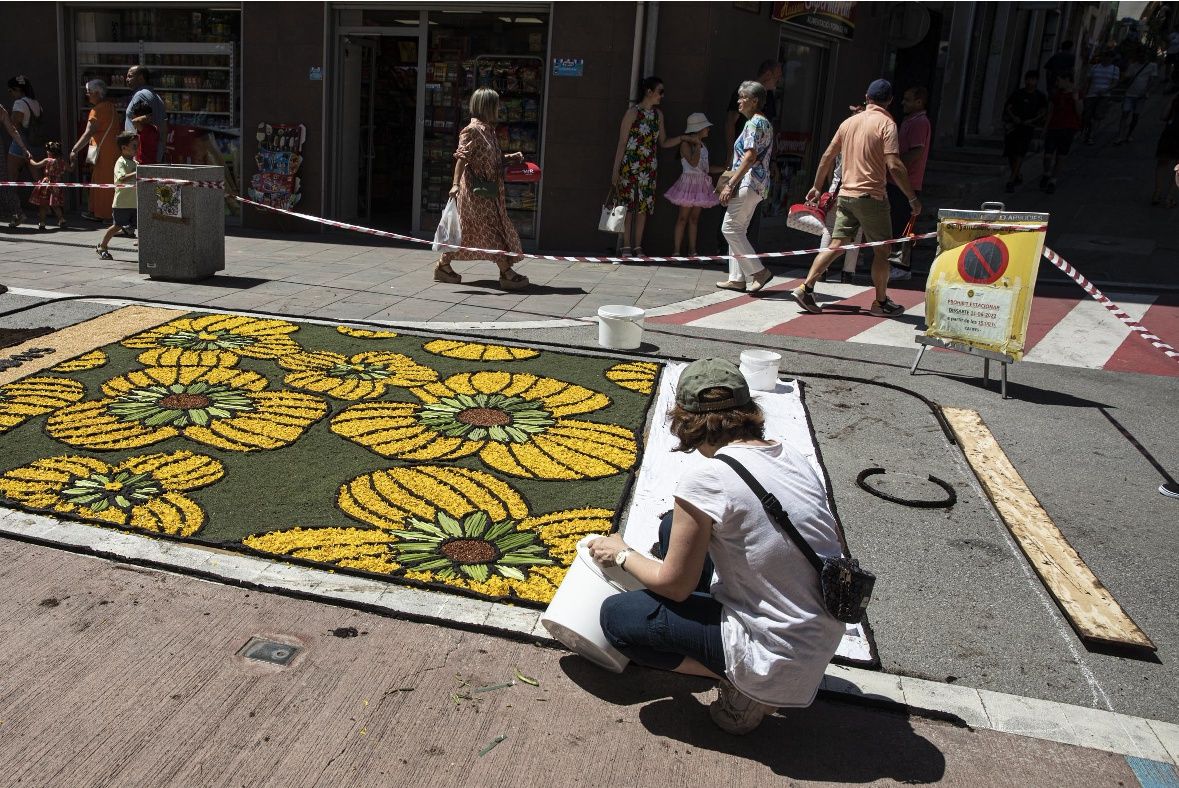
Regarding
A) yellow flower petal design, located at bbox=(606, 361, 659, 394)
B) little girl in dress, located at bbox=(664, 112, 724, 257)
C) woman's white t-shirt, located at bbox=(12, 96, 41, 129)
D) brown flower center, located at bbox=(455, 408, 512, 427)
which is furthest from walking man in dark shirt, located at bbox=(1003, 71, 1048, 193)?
woman's white t-shirt, located at bbox=(12, 96, 41, 129)

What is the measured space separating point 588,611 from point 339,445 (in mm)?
2420

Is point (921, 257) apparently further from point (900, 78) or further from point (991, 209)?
point (991, 209)

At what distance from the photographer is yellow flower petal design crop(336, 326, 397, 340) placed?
7715 millimetres

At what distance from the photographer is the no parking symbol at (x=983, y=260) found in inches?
264

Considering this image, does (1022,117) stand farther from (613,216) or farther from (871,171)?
(871,171)

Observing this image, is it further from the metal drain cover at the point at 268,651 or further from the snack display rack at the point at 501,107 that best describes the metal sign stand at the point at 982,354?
the snack display rack at the point at 501,107

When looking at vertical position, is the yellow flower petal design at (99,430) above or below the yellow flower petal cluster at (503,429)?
below

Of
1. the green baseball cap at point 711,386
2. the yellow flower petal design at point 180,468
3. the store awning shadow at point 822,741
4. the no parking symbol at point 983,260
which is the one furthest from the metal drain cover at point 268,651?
the no parking symbol at point 983,260

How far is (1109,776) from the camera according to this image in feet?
10.2

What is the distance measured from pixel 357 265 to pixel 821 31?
7.28 meters

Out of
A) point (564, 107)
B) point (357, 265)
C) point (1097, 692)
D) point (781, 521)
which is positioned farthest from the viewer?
point (564, 107)

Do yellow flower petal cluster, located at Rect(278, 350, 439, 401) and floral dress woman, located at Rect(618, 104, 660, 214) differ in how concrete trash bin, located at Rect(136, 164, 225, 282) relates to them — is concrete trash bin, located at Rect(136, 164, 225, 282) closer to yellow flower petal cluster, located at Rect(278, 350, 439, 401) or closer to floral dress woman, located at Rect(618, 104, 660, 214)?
yellow flower petal cluster, located at Rect(278, 350, 439, 401)

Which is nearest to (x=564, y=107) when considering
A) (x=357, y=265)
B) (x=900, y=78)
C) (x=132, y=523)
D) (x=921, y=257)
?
(x=357, y=265)

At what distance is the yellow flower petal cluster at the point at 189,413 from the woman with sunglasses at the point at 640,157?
6.22 meters
